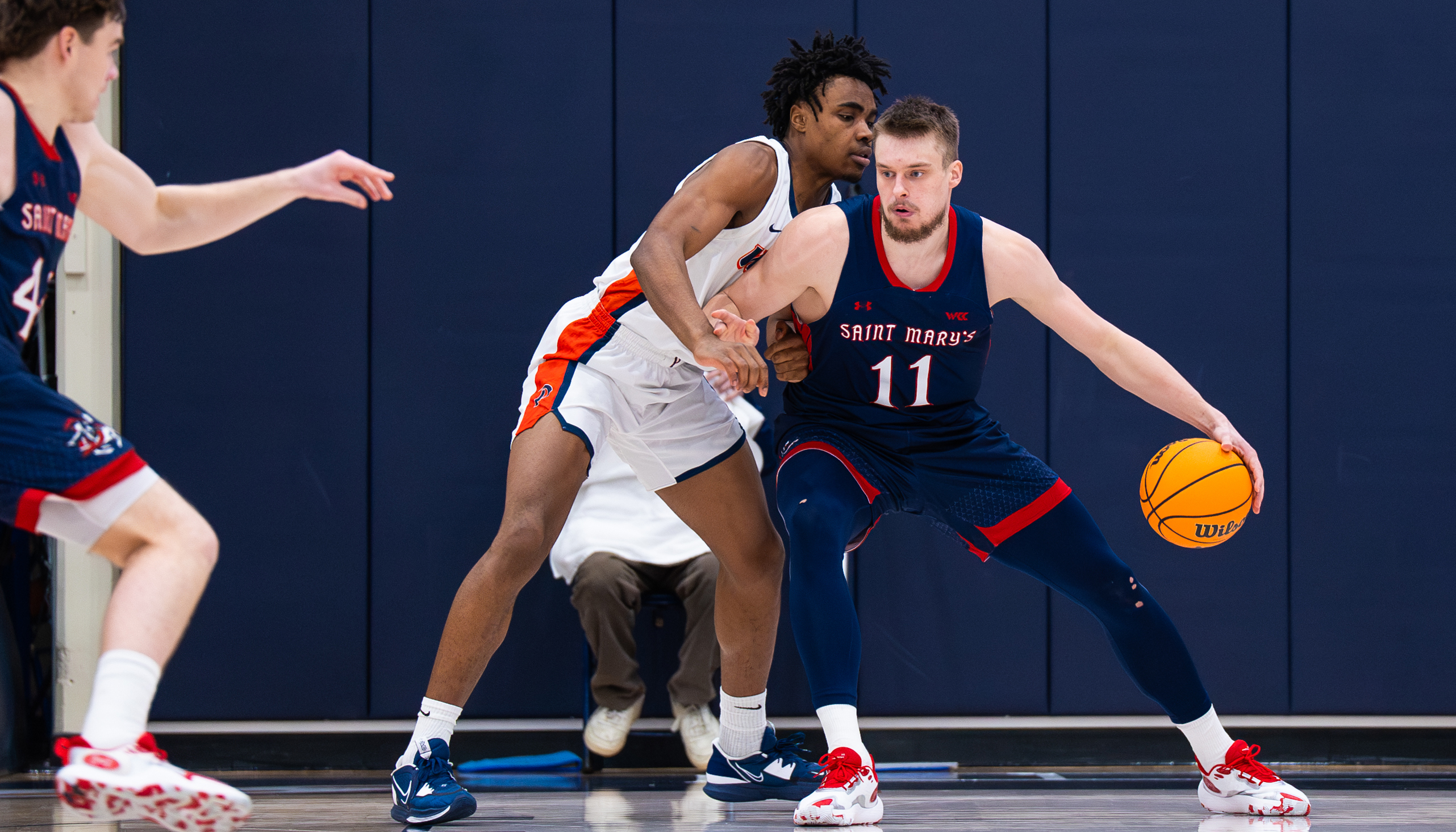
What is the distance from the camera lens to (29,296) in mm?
1834

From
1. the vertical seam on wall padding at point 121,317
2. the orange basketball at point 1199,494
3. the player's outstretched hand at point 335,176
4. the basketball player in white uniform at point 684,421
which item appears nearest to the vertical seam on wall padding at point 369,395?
the vertical seam on wall padding at point 121,317

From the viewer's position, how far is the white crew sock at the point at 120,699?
164 centimetres

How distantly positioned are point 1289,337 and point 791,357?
2.67 metres

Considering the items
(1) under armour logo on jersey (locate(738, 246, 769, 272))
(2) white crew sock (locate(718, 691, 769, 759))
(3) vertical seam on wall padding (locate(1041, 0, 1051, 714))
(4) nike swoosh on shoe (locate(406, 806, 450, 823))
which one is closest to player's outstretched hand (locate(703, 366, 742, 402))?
(1) under armour logo on jersey (locate(738, 246, 769, 272))

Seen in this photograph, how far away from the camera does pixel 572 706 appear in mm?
4320

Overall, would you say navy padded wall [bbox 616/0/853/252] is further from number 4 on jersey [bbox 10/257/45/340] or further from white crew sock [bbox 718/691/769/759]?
number 4 on jersey [bbox 10/257/45/340]

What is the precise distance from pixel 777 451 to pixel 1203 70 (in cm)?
280

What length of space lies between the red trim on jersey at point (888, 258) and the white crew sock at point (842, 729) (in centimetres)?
98

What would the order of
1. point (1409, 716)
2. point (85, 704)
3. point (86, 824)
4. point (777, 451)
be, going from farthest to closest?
point (1409, 716), point (85, 704), point (777, 451), point (86, 824)

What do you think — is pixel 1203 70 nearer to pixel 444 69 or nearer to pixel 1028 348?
pixel 1028 348

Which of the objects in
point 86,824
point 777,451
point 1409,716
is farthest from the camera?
point 1409,716

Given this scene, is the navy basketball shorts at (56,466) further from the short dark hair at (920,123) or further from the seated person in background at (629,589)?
the seated person in background at (629,589)

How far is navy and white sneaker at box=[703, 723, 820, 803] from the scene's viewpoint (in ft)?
9.05

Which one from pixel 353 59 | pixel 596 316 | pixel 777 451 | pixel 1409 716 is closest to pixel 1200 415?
pixel 777 451
